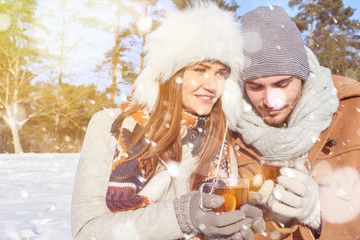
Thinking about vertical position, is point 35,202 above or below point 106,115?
below

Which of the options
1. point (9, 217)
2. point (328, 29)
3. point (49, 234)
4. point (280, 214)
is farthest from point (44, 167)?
point (328, 29)

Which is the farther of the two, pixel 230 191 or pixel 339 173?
pixel 339 173

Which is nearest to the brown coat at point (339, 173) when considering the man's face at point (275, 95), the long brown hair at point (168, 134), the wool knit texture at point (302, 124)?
the wool knit texture at point (302, 124)

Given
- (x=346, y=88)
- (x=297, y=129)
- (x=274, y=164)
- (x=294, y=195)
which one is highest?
(x=346, y=88)

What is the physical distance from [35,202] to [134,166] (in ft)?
12.3

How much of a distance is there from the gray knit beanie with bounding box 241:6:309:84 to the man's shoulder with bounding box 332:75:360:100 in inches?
13.2

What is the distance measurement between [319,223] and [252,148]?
877 millimetres

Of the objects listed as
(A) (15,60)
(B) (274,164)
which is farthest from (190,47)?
(A) (15,60)

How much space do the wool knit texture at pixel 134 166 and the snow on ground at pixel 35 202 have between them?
1.89m

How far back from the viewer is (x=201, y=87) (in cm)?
279

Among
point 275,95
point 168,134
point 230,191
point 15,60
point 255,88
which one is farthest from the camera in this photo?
point 15,60

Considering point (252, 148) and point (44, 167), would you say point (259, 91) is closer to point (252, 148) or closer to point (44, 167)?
point (252, 148)

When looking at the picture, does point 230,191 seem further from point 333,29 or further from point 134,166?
point 333,29

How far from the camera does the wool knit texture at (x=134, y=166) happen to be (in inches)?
96.9
